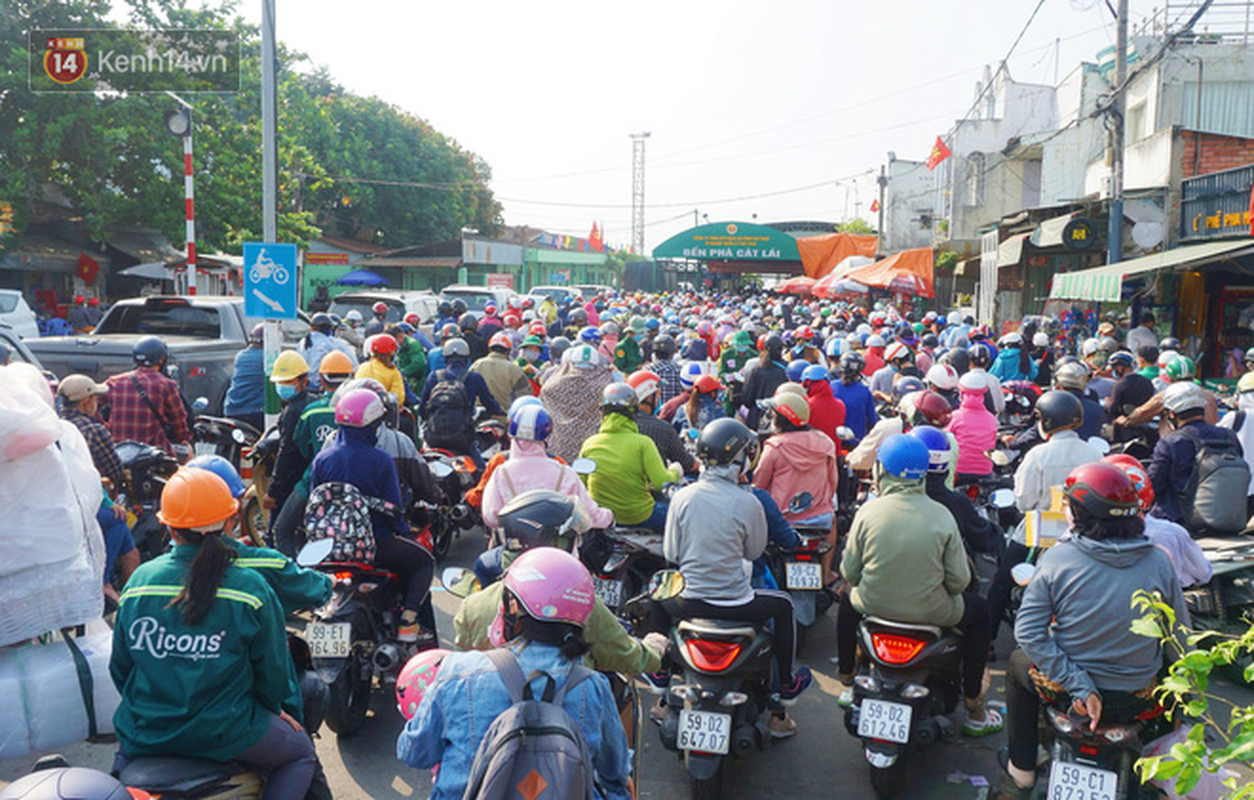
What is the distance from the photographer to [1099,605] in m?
3.88

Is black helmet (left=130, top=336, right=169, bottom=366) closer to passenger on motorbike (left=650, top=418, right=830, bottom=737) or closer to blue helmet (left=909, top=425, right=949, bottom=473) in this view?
passenger on motorbike (left=650, top=418, right=830, bottom=737)

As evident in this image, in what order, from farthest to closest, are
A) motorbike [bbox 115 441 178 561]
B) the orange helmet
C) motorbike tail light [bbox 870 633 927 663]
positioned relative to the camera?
motorbike [bbox 115 441 178 561] < motorbike tail light [bbox 870 633 927 663] < the orange helmet

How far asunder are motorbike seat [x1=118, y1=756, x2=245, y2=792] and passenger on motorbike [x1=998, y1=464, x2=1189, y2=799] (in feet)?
9.53

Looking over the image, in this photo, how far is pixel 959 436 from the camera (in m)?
7.81

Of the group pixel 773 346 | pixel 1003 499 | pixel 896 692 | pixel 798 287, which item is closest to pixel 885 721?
pixel 896 692

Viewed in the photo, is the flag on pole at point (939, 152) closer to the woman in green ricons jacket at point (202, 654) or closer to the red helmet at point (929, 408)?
the red helmet at point (929, 408)

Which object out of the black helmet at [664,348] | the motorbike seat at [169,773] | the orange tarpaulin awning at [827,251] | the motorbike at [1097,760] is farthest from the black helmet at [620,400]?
the orange tarpaulin awning at [827,251]

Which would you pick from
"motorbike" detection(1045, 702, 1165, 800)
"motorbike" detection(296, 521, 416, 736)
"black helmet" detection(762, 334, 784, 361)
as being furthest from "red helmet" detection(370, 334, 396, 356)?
"motorbike" detection(1045, 702, 1165, 800)

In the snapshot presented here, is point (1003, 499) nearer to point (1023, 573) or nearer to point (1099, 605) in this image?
point (1023, 573)

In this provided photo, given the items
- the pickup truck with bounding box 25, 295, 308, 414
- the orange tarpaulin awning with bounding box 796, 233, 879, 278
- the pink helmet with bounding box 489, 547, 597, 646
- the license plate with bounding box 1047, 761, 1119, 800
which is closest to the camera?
the pink helmet with bounding box 489, 547, 597, 646

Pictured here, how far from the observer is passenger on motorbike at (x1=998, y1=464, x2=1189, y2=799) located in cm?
388

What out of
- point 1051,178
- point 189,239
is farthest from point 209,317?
point 1051,178

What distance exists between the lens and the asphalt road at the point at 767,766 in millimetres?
4879

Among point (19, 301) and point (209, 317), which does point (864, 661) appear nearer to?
point (209, 317)
